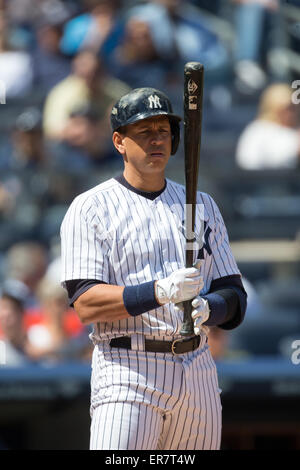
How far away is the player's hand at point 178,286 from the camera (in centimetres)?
255

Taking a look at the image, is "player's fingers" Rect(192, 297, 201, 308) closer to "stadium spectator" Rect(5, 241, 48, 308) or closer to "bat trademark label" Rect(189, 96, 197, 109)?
"bat trademark label" Rect(189, 96, 197, 109)

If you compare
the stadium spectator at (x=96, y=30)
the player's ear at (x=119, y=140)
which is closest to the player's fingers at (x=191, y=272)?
the player's ear at (x=119, y=140)

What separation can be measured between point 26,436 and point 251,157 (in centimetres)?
304

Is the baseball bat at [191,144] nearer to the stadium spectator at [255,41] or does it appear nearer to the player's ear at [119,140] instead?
the player's ear at [119,140]

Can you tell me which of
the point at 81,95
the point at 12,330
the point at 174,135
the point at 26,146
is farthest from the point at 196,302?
the point at 81,95

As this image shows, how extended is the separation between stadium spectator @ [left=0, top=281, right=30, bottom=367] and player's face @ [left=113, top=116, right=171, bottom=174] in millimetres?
2667

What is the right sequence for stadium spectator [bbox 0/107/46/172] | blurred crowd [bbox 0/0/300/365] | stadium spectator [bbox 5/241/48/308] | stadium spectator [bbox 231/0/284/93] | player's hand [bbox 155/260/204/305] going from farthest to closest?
stadium spectator [bbox 231/0/284/93], stadium spectator [bbox 0/107/46/172], blurred crowd [bbox 0/0/300/365], stadium spectator [bbox 5/241/48/308], player's hand [bbox 155/260/204/305]

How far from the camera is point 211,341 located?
201 inches

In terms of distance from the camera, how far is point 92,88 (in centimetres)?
737

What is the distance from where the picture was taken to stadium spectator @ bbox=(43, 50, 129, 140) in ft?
23.7

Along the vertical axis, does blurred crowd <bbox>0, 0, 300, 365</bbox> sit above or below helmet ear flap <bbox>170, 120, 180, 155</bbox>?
above

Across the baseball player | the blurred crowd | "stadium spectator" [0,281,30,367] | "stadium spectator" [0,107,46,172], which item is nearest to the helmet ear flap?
the baseball player

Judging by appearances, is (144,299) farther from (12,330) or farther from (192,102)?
(12,330)
